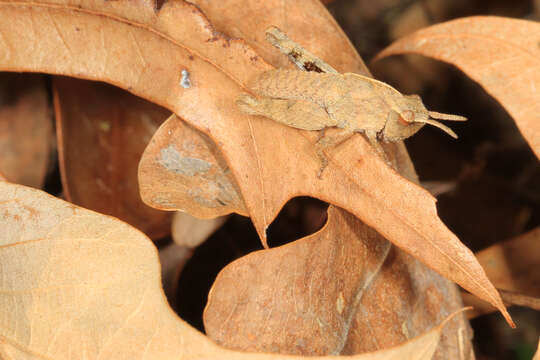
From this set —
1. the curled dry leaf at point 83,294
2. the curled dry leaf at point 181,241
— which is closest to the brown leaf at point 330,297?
the curled dry leaf at point 83,294

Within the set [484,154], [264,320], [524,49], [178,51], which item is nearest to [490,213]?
[484,154]

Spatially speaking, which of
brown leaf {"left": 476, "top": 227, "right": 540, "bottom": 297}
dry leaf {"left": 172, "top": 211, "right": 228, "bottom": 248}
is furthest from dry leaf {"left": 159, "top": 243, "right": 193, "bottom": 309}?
brown leaf {"left": 476, "top": 227, "right": 540, "bottom": 297}

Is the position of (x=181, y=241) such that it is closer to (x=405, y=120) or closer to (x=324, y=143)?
(x=324, y=143)

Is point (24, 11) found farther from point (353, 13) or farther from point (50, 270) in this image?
point (353, 13)

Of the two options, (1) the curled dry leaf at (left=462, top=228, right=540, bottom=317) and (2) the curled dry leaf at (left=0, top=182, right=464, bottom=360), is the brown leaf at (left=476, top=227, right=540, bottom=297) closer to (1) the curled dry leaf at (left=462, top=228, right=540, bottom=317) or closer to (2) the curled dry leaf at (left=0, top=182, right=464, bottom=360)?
(1) the curled dry leaf at (left=462, top=228, right=540, bottom=317)

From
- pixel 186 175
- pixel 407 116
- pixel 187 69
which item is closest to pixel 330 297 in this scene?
pixel 186 175

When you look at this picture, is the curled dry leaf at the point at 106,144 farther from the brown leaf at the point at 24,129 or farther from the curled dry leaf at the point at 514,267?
the curled dry leaf at the point at 514,267

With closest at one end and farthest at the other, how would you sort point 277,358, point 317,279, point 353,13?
1. point 277,358
2. point 317,279
3. point 353,13
